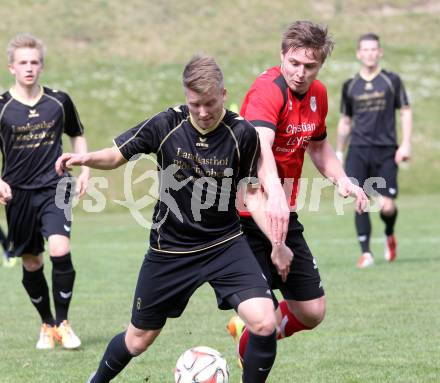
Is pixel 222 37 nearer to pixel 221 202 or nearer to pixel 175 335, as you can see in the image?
pixel 175 335

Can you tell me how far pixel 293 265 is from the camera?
582 centimetres

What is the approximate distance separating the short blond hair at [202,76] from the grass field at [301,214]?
6.97 feet

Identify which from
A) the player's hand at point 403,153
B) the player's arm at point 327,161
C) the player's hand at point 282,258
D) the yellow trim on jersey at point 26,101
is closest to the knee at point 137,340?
the player's hand at point 282,258

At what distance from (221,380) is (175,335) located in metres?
2.31

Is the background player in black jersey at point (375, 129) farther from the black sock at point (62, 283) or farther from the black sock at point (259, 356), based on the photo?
the black sock at point (259, 356)

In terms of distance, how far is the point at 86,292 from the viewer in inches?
413

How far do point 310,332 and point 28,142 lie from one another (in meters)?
2.66

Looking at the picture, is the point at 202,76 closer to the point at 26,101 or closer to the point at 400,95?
the point at 26,101

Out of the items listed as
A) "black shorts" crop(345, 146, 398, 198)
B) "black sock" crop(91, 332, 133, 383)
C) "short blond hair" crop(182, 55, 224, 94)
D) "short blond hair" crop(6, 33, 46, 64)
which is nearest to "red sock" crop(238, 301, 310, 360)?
"black sock" crop(91, 332, 133, 383)

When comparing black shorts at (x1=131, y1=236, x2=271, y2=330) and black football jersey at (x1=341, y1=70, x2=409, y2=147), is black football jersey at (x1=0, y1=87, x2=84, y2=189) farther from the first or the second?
black football jersey at (x1=341, y1=70, x2=409, y2=147)

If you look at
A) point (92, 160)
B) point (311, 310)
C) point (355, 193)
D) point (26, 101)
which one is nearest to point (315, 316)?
point (311, 310)

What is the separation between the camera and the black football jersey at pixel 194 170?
5.20m

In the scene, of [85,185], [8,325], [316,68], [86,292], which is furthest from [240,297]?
[86,292]

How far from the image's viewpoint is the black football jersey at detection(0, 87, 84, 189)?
7.48 meters
